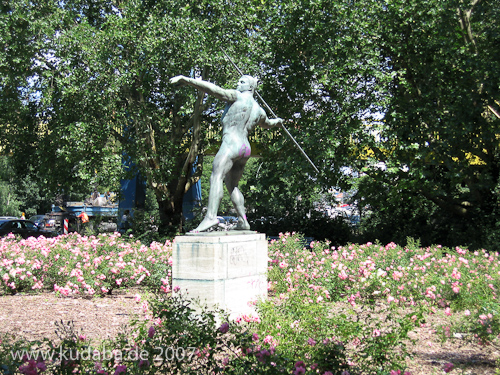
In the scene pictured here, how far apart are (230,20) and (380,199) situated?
645 centimetres

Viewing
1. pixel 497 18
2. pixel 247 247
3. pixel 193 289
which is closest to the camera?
pixel 193 289

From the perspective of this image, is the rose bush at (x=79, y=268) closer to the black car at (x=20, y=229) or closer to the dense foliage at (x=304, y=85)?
the dense foliage at (x=304, y=85)

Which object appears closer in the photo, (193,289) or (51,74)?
(193,289)

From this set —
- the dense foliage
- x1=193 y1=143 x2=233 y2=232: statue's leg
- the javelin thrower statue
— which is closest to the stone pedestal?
x1=193 y1=143 x2=233 y2=232: statue's leg

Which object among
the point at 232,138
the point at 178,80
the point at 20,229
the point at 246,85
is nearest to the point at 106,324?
the point at 232,138

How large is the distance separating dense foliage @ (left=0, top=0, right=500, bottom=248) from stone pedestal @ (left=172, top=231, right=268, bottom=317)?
22.5 feet

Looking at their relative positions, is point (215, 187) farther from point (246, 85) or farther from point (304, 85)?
point (304, 85)

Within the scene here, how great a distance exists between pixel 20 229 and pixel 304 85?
12.1m

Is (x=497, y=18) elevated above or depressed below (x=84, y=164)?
above

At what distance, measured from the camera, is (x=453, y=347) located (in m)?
5.57

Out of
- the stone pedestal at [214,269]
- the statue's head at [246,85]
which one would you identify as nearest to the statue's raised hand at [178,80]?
the statue's head at [246,85]

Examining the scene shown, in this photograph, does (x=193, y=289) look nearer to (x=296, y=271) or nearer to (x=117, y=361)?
(x=117, y=361)

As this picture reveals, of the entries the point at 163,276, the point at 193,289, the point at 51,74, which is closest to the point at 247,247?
the point at 193,289

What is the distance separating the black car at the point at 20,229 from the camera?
19.1 m
